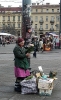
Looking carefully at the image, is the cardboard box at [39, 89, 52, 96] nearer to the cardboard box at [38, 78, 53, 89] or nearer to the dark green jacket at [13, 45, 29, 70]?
the cardboard box at [38, 78, 53, 89]

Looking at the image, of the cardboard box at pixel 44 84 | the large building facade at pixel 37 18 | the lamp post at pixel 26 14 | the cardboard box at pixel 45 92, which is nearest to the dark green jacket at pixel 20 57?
the cardboard box at pixel 44 84

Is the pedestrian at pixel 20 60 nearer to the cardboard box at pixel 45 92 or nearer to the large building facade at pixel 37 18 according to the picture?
the cardboard box at pixel 45 92

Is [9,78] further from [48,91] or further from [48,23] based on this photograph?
[48,23]

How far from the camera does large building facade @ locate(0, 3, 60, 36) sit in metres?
135

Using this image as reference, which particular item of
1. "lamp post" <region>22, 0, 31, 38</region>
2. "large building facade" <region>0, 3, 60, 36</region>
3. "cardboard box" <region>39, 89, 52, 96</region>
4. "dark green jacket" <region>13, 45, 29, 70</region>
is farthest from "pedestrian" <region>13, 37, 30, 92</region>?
"large building facade" <region>0, 3, 60, 36</region>

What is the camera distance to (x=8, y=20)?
148 meters

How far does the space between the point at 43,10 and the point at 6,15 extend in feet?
61.4

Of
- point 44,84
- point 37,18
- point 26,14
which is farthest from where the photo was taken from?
point 37,18

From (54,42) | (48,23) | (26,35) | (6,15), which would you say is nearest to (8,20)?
(6,15)

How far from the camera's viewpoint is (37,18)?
140 metres

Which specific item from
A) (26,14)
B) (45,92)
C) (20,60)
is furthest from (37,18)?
(45,92)

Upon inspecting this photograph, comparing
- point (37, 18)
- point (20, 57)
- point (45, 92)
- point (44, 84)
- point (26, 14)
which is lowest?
point (37, 18)

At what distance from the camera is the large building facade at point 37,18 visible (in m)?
135

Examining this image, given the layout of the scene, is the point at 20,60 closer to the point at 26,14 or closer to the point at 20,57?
the point at 20,57
